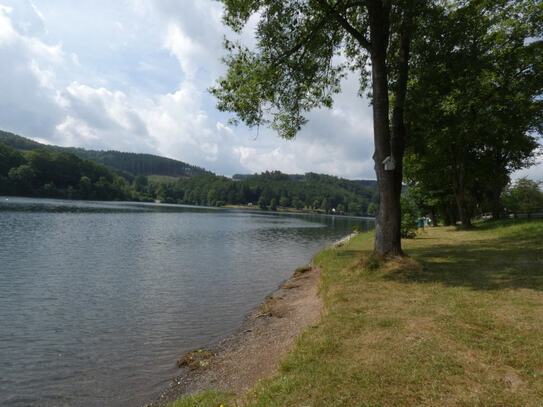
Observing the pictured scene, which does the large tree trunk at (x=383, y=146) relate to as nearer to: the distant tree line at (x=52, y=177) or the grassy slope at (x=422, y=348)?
the grassy slope at (x=422, y=348)

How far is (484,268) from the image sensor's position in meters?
12.7

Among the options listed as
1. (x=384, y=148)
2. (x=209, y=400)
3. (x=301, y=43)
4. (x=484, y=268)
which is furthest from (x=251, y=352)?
(x=301, y=43)

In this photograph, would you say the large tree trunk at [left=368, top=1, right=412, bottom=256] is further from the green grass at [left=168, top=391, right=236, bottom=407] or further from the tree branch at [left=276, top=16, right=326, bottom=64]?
the green grass at [left=168, top=391, right=236, bottom=407]

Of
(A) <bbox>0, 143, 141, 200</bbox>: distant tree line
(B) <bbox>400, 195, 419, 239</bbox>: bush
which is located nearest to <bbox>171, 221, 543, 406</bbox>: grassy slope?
(B) <bbox>400, 195, 419, 239</bbox>: bush

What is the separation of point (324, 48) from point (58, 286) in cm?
1869

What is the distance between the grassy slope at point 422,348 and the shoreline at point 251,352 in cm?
81

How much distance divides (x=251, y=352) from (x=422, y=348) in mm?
4402

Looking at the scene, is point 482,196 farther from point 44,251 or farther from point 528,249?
point 44,251

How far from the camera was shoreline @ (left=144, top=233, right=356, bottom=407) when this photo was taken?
6683 mm

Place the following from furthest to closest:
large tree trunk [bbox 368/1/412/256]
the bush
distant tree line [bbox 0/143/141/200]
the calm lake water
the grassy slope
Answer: distant tree line [bbox 0/143/141/200], the bush, large tree trunk [bbox 368/1/412/256], the calm lake water, the grassy slope

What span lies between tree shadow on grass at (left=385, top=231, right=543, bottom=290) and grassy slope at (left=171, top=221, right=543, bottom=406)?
13cm

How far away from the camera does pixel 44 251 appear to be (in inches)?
977

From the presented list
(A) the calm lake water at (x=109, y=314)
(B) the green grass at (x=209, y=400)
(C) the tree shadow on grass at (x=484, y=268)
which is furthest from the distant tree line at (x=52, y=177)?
(B) the green grass at (x=209, y=400)

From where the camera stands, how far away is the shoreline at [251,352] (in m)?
6.68
